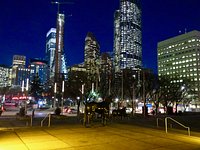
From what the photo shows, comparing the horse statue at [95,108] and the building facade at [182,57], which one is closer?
the horse statue at [95,108]

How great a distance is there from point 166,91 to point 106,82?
2044 cm

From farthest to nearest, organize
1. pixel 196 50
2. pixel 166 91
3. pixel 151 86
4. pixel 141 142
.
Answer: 1. pixel 196 50
2. pixel 166 91
3. pixel 151 86
4. pixel 141 142

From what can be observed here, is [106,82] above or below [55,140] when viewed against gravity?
above

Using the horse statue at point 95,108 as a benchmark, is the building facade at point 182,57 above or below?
above

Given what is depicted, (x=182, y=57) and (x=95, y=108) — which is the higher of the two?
(x=182, y=57)

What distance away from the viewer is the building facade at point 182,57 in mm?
170500

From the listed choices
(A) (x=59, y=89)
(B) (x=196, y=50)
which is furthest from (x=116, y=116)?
(B) (x=196, y=50)

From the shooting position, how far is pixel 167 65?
18088 centimetres

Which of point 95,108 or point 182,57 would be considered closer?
point 95,108

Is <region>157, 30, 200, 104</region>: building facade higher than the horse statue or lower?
higher

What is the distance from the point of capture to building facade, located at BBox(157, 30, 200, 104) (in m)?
170

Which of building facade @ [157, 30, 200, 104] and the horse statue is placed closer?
the horse statue

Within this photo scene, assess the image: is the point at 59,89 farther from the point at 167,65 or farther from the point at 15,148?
the point at 167,65

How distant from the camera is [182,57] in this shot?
578ft
